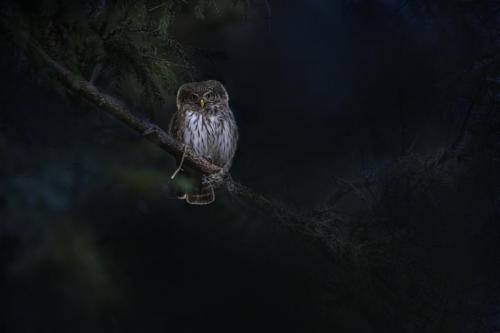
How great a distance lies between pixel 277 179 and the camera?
246 cm

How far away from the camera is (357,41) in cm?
252

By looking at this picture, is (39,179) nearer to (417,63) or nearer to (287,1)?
(287,1)

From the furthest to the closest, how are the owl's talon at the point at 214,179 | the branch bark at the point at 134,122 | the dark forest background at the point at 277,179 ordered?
the owl's talon at the point at 214,179, the dark forest background at the point at 277,179, the branch bark at the point at 134,122

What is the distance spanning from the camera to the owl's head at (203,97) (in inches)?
88.7

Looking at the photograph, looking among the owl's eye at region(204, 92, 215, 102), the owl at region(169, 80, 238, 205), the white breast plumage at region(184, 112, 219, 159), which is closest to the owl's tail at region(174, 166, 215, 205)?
the owl at region(169, 80, 238, 205)

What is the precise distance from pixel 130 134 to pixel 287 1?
810 mm

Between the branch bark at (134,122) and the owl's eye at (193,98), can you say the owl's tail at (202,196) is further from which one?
the owl's eye at (193,98)

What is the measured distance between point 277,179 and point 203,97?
43 cm

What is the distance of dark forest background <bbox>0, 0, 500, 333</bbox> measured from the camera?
2.06m

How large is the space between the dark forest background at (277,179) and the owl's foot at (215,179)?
88 mm

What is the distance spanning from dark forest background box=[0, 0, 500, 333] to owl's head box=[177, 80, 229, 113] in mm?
54

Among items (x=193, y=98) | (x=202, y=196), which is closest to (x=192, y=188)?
(x=202, y=196)

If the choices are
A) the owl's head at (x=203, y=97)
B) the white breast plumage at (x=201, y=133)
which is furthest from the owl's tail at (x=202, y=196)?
the owl's head at (x=203, y=97)

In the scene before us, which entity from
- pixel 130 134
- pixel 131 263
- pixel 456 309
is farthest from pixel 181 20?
pixel 456 309
